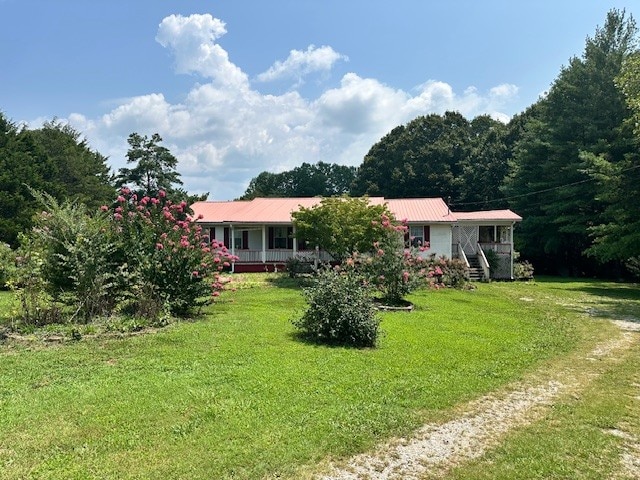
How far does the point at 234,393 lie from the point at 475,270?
65.0 ft

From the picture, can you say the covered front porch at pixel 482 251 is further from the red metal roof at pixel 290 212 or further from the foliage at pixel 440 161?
the foliage at pixel 440 161

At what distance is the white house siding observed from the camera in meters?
22.8

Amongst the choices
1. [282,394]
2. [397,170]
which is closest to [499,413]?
[282,394]

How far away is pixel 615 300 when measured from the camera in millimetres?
16328

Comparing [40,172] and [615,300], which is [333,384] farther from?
[40,172]

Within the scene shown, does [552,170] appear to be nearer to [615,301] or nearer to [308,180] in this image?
[615,301]

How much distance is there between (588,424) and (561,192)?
26.4 meters

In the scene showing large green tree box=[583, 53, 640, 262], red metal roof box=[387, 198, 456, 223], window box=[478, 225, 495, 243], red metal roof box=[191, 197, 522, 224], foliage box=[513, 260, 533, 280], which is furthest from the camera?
window box=[478, 225, 495, 243]

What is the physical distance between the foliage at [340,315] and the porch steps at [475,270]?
15.7 metres

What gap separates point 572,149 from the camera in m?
28.1

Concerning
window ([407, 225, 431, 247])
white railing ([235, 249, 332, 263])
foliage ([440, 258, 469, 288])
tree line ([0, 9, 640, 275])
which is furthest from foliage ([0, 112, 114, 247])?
window ([407, 225, 431, 247])

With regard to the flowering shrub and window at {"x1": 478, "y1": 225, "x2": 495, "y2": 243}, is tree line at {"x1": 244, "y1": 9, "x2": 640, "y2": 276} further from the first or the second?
the flowering shrub

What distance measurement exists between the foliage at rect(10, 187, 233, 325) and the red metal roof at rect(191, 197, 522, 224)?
12.6 meters

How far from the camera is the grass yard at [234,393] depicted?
3639mm
